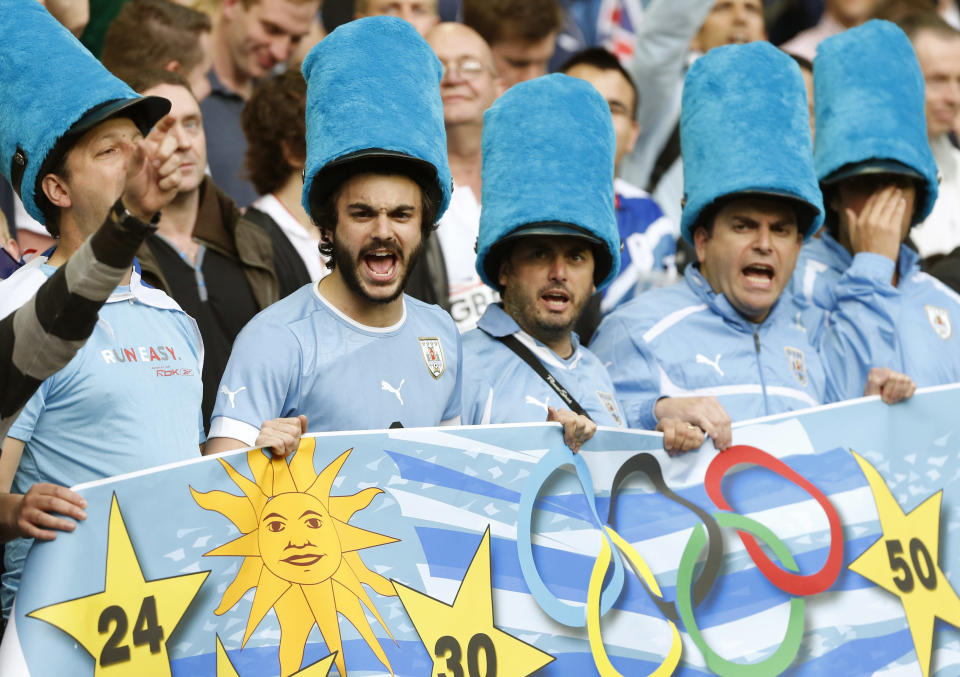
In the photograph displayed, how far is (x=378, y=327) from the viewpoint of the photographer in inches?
146

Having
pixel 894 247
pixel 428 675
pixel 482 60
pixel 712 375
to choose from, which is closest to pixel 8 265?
pixel 428 675

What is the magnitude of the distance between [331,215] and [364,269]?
0.83ft

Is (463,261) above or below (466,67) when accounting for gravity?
below

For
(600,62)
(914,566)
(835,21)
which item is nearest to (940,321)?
(914,566)

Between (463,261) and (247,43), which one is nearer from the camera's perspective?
(463,261)

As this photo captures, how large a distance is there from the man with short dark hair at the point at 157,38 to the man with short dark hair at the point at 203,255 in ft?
1.59

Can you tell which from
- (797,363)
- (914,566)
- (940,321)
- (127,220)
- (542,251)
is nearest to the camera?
(127,220)

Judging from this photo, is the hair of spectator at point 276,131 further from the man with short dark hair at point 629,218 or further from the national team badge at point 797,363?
the national team badge at point 797,363

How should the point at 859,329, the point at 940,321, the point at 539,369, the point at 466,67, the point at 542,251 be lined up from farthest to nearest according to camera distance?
the point at 466,67 < the point at 940,321 < the point at 859,329 < the point at 542,251 < the point at 539,369

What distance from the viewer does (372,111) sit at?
3771 millimetres

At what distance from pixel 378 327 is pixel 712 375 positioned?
1347mm

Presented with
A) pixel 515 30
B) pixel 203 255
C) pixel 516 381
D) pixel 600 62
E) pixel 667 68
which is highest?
pixel 515 30

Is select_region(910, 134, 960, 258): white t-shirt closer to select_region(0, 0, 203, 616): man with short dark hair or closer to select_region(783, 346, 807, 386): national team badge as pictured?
select_region(783, 346, 807, 386): national team badge

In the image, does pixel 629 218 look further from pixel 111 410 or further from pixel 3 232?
pixel 111 410
